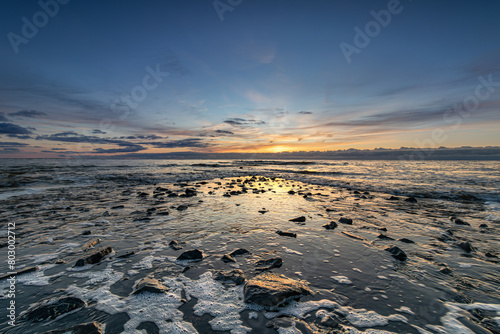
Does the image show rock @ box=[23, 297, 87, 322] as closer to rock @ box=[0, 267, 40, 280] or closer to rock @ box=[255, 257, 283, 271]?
rock @ box=[0, 267, 40, 280]

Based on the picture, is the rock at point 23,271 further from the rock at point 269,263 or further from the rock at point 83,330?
the rock at point 269,263

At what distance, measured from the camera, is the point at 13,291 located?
386 centimetres

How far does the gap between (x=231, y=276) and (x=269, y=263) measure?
1.07 m

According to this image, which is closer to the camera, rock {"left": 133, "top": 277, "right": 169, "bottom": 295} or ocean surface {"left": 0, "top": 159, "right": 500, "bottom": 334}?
ocean surface {"left": 0, "top": 159, "right": 500, "bottom": 334}

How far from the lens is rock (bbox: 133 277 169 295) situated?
3.88m

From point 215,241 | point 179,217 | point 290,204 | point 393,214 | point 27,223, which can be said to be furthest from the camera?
point 290,204

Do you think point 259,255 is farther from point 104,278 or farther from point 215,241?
point 104,278

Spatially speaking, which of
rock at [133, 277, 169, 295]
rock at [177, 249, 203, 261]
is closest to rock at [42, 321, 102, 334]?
rock at [133, 277, 169, 295]

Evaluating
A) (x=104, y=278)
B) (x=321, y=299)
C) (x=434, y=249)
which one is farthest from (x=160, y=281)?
(x=434, y=249)

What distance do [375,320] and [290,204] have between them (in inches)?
351

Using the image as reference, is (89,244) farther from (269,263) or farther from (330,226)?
(330,226)

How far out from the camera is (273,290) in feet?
12.2

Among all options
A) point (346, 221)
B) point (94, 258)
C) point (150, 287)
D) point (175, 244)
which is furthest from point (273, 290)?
point (346, 221)

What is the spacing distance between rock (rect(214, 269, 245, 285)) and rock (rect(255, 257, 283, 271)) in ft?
1.76
